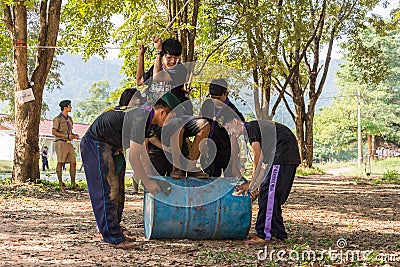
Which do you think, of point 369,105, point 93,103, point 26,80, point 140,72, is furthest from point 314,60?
point 93,103

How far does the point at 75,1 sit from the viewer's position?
1430cm

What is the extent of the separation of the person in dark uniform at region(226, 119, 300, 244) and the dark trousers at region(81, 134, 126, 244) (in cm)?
136

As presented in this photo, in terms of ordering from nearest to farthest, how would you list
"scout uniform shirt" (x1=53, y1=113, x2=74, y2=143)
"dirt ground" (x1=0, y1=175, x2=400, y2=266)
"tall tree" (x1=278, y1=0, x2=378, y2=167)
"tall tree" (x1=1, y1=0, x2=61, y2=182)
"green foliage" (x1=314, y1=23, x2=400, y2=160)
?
"dirt ground" (x1=0, y1=175, x2=400, y2=266) < "scout uniform shirt" (x1=53, y1=113, x2=74, y2=143) < "tall tree" (x1=1, y1=0, x2=61, y2=182) < "tall tree" (x1=278, y1=0, x2=378, y2=167) < "green foliage" (x1=314, y1=23, x2=400, y2=160)

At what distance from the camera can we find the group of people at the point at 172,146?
19.6 ft

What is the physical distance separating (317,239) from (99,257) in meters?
2.52

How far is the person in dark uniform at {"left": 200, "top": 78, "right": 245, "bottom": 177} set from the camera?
6762mm

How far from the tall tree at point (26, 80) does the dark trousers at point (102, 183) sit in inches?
253

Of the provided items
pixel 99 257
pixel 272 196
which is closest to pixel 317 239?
pixel 272 196

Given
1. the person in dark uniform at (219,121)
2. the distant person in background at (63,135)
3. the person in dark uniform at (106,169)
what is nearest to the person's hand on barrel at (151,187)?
the person in dark uniform at (106,169)

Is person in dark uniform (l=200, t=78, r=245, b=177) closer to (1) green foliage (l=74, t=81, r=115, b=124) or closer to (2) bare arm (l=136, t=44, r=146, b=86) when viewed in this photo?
(2) bare arm (l=136, t=44, r=146, b=86)

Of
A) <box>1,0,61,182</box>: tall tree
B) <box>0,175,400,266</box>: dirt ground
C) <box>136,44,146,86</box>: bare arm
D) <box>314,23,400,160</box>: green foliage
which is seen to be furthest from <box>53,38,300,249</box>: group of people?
<box>314,23,400,160</box>: green foliage

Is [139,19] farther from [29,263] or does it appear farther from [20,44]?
[29,263]

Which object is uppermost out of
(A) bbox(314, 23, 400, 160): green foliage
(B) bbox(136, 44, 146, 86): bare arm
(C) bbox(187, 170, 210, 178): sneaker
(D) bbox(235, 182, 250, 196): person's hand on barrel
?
(A) bbox(314, 23, 400, 160): green foliage

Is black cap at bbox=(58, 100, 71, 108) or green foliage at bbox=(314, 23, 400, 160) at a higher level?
green foliage at bbox=(314, 23, 400, 160)
